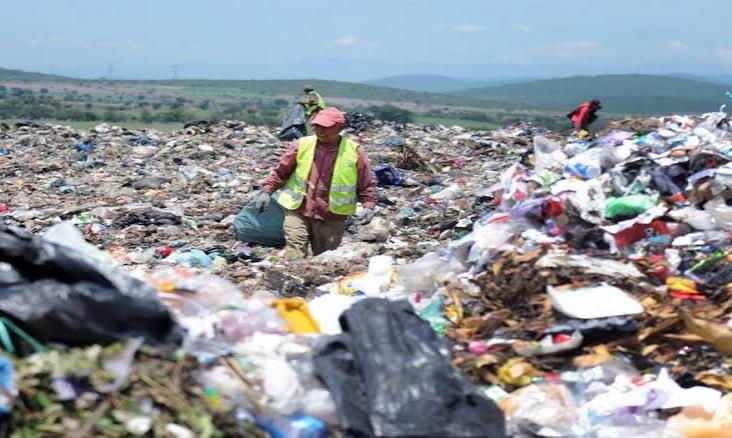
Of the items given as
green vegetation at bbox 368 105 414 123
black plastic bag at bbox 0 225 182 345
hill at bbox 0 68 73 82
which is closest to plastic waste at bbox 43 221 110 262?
black plastic bag at bbox 0 225 182 345

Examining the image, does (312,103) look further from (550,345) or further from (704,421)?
(704,421)

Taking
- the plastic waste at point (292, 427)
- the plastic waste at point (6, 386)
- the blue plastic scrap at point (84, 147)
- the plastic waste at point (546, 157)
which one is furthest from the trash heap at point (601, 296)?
the blue plastic scrap at point (84, 147)

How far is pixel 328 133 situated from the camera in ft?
18.8

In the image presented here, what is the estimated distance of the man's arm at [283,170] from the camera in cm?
590

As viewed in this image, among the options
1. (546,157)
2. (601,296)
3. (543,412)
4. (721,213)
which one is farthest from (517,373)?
(546,157)

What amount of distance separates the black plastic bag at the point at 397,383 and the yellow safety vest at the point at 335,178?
9.21ft

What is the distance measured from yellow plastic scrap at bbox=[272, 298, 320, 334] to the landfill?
0.01 meters

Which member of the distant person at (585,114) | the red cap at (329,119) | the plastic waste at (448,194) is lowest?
the plastic waste at (448,194)

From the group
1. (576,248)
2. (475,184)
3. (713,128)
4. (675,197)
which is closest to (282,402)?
(576,248)

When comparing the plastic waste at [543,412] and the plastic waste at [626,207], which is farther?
the plastic waste at [626,207]

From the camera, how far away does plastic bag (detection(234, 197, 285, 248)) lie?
741 cm

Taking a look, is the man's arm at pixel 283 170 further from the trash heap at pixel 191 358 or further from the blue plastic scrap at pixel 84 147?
the blue plastic scrap at pixel 84 147

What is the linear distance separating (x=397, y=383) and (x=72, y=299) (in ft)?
3.62

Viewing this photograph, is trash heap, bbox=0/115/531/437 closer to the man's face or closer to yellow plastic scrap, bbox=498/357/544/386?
yellow plastic scrap, bbox=498/357/544/386
